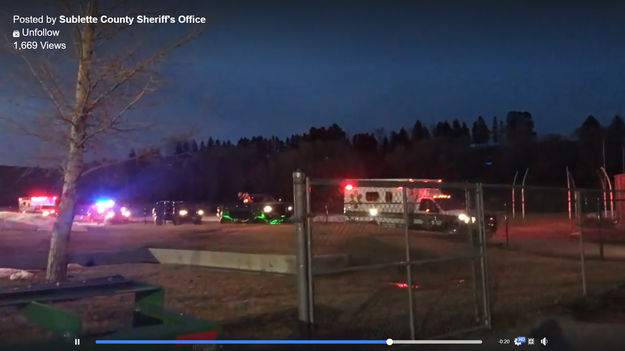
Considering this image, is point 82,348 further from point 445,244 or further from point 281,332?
point 445,244

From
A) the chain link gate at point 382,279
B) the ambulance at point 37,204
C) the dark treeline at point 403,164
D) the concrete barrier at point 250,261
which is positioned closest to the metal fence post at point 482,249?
the chain link gate at point 382,279

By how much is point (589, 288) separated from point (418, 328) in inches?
204

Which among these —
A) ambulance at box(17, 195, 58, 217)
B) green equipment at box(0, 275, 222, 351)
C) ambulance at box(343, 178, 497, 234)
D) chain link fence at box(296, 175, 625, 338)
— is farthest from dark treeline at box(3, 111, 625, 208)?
green equipment at box(0, 275, 222, 351)

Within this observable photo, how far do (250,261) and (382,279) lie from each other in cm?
327

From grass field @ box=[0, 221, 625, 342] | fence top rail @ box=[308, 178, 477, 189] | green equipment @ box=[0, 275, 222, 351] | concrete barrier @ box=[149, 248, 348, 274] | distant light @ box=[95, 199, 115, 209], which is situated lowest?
grass field @ box=[0, 221, 625, 342]

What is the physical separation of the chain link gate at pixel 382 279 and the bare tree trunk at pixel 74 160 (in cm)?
465

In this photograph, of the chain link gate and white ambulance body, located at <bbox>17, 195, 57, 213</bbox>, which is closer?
the chain link gate

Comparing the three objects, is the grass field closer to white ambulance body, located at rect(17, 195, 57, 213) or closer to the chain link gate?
the chain link gate

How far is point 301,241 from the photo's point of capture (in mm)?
6738

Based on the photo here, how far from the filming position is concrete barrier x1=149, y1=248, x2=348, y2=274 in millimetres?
13922

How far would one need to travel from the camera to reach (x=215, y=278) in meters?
13.4

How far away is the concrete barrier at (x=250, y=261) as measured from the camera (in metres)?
13.9

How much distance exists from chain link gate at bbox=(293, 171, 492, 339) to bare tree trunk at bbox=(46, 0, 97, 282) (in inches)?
183

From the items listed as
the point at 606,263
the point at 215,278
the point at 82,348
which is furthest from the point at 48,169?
the point at 606,263
